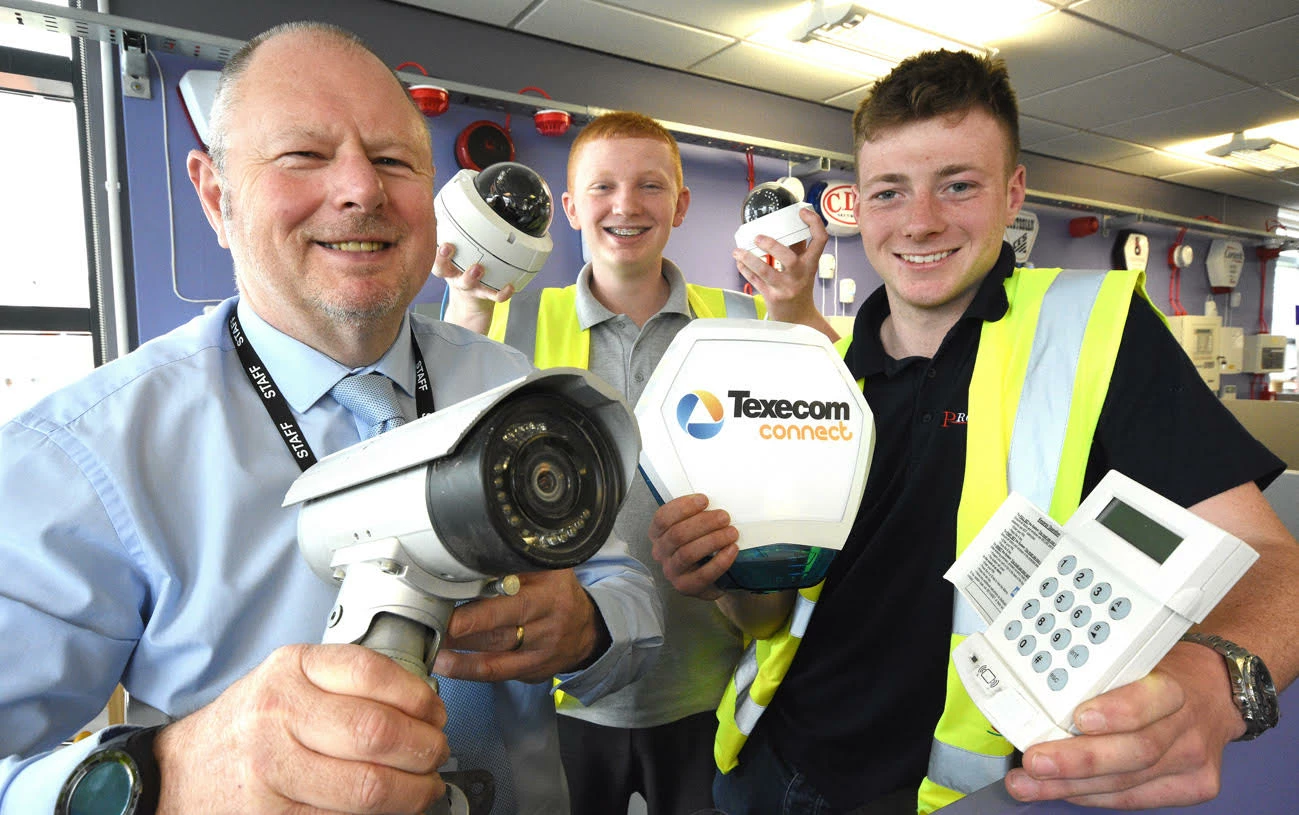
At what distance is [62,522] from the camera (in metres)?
0.83

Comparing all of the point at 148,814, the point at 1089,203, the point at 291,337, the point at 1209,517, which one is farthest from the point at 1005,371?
the point at 1089,203

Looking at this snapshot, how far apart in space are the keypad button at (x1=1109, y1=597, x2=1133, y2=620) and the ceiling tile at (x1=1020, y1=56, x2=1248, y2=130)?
5170mm

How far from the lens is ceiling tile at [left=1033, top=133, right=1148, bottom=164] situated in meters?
6.17

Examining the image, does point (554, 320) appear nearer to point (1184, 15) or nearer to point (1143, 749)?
point (1143, 749)

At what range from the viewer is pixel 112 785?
2.16ft

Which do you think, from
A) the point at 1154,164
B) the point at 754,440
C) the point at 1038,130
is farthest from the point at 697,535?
the point at 1154,164

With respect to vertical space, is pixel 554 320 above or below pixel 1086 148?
below

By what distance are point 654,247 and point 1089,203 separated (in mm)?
6124

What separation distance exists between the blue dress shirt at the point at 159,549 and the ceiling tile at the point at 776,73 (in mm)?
3856

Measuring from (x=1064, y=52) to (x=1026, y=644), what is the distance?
4702 mm

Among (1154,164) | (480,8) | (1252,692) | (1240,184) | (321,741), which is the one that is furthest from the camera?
(1240,184)

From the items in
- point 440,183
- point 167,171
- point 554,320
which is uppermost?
point 440,183

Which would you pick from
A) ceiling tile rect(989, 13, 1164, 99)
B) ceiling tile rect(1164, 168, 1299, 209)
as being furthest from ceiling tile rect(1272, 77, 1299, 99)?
ceiling tile rect(1164, 168, 1299, 209)

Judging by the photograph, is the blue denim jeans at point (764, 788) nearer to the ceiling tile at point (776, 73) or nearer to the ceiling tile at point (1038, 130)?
the ceiling tile at point (776, 73)
